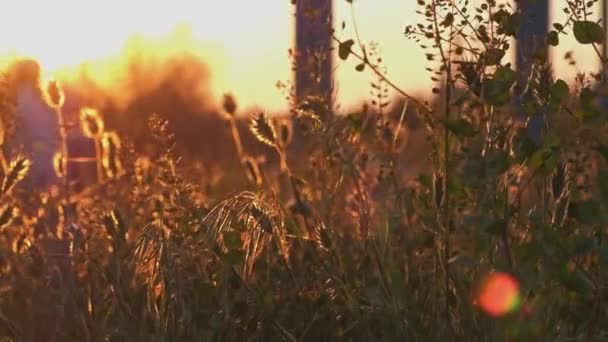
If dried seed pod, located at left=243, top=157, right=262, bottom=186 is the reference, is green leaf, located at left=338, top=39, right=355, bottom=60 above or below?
above

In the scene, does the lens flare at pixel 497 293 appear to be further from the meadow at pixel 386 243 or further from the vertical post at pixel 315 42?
the vertical post at pixel 315 42

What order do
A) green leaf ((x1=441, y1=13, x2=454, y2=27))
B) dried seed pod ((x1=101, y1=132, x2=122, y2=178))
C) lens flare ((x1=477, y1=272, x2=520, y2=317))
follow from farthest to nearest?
dried seed pod ((x1=101, y1=132, x2=122, y2=178)) < green leaf ((x1=441, y1=13, x2=454, y2=27)) < lens flare ((x1=477, y1=272, x2=520, y2=317))

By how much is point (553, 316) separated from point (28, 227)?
1962 mm

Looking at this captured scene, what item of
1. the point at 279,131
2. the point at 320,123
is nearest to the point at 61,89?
the point at 279,131

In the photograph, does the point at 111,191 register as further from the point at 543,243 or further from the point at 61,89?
the point at 543,243

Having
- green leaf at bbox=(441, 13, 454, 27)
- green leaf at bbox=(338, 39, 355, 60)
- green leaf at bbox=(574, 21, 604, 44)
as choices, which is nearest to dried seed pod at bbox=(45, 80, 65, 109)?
green leaf at bbox=(338, 39, 355, 60)

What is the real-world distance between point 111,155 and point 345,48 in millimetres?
1905

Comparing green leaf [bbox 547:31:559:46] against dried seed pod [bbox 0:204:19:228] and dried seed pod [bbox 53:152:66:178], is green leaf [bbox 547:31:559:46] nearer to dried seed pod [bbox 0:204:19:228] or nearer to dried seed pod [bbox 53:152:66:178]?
dried seed pod [bbox 0:204:19:228]

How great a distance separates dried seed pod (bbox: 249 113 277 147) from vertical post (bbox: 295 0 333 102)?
0.13 meters

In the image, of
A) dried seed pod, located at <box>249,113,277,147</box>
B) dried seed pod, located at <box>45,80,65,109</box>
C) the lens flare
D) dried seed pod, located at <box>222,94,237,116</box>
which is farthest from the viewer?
dried seed pod, located at <box>45,80,65,109</box>

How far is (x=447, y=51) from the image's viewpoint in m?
3.30

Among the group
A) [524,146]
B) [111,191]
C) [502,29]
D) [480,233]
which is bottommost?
[111,191]

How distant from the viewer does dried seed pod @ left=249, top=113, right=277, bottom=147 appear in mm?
3734

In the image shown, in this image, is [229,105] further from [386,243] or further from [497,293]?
[497,293]
